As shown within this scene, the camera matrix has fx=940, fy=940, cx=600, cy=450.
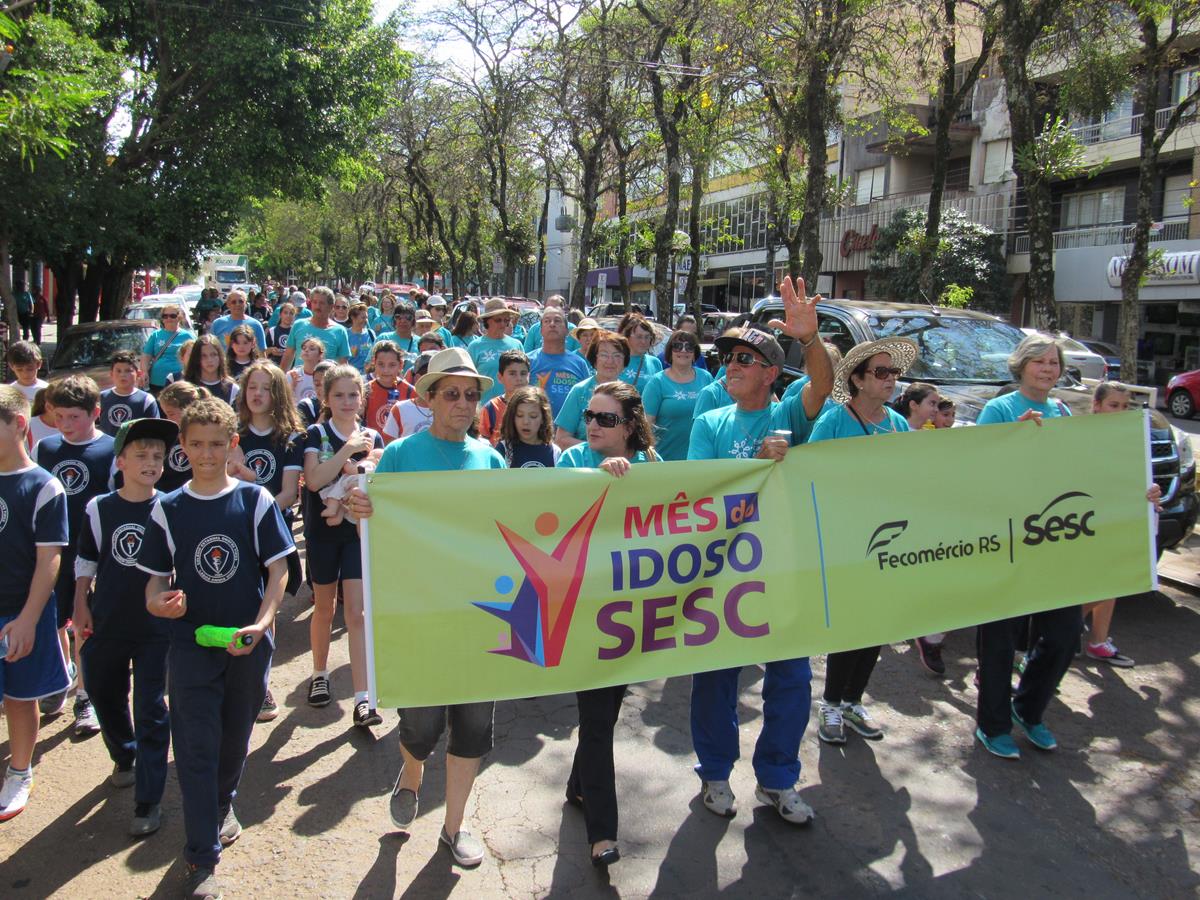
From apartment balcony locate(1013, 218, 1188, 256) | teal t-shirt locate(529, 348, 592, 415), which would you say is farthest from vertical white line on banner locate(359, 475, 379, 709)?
apartment balcony locate(1013, 218, 1188, 256)

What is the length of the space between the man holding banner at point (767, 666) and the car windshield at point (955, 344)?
4144 mm

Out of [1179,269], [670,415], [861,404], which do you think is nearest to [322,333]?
[670,415]

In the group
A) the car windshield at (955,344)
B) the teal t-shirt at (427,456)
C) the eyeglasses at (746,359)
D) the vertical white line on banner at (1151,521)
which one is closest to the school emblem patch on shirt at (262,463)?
the teal t-shirt at (427,456)

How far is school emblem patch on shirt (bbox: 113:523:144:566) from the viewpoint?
3.79m

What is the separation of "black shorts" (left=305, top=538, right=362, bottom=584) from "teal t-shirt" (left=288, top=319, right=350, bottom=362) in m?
5.03

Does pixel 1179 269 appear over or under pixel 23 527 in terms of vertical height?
over

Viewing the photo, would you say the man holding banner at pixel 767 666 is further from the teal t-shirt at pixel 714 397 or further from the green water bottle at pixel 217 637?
the green water bottle at pixel 217 637

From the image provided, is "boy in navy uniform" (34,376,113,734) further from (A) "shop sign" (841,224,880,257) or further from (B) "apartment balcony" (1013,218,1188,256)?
(A) "shop sign" (841,224,880,257)

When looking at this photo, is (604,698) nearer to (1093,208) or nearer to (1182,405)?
(1182,405)

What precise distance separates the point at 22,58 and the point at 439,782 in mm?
10591

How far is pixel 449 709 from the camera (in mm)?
3514

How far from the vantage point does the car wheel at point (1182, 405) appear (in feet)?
69.1

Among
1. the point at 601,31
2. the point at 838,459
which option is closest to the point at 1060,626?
the point at 838,459

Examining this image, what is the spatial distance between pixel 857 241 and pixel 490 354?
3274 cm
